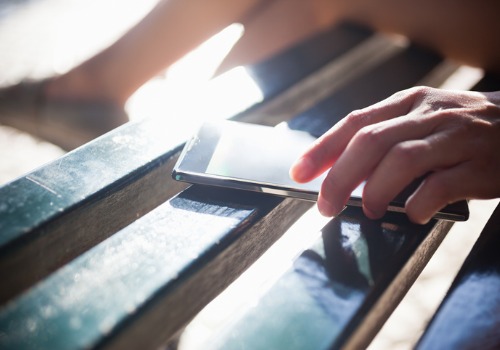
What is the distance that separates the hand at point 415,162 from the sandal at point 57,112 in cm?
95

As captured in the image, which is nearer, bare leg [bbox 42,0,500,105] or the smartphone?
the smartphone

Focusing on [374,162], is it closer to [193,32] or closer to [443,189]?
[443,189]

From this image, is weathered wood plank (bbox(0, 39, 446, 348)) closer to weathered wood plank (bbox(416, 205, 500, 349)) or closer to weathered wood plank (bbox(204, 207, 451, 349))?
weathered wood plank (bbox(204, 207, 451, 349))

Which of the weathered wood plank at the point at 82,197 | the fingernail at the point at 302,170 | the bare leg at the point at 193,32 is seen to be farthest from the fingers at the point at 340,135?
the bare leg at the point at 193,32

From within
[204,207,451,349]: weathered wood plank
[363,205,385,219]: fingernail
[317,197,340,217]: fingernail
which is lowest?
[204,207,451,349]: weathered wood plank

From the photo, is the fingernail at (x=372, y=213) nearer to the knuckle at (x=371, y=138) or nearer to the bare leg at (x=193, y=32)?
the knuckle at (x=371, y=138)

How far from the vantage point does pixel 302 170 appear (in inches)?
21.0

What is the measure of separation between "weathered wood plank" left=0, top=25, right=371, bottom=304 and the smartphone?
0.07 meters

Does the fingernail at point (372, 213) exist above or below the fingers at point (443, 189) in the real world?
below

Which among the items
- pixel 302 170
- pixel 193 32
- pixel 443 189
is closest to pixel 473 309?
pixel 443 189

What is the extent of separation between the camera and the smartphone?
0.56m

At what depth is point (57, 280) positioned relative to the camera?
446 millimetres

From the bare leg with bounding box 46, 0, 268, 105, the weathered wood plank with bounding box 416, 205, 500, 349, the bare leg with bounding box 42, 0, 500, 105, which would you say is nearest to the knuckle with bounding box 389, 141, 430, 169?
the weathered wood plank with bounding box 416, 205, 500, 349

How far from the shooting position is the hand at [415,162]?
481 millimetres
